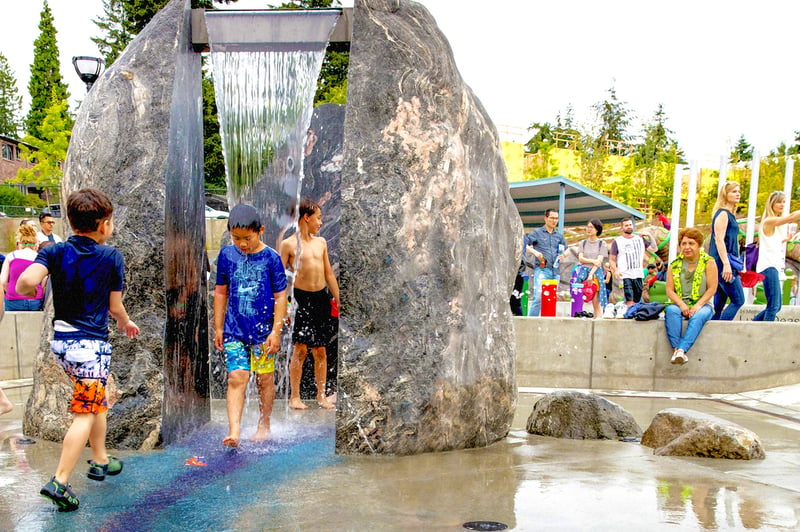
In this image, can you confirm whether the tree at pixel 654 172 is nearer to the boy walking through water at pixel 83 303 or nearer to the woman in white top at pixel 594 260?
the woman in white top at pixel 594 260

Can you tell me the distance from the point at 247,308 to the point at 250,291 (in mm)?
112

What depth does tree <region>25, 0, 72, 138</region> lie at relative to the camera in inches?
1961

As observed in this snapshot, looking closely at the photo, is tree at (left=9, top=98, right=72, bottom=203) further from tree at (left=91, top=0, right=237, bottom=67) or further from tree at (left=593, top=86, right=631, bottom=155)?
tree at (left=593, top=86, right=631, bottom=155)

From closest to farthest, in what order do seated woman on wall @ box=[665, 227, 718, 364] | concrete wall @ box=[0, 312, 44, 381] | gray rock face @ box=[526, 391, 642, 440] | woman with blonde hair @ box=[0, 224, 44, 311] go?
gray rock face @ box=[526, 391, 642, 440]
seated woman on wall @ box=[665, 227, 718, 364]
woman with blonde hair @ box=[0, 224, 44, 311]
concrete wall @ box=[0, 312, 44, 381]

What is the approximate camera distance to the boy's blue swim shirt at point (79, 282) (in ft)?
12.2

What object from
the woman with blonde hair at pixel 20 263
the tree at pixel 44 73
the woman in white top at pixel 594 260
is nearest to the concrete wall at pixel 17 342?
the woman with blonde hair at pixel 20 263

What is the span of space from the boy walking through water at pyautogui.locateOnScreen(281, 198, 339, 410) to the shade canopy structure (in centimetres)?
881

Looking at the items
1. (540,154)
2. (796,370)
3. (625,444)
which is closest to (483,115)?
(625,444)

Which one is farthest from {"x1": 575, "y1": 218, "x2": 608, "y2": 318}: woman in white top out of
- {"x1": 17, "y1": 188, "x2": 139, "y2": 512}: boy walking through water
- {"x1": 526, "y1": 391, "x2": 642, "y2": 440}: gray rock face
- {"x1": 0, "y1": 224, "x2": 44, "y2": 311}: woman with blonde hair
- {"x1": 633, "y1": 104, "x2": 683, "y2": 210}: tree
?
{"x1": 633, "y1": 104, "x2": 683, "y2": 210}: tree

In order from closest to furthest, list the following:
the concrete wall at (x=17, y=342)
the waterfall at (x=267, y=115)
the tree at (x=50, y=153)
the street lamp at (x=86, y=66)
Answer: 1. the waterfall at (x=267, y=115)
2. the concrete wall at (x=17, y=342)
3. the street lamp at (x=86, y=66)
4. the tree at (x=50, y=153)

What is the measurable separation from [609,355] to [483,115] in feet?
12.1

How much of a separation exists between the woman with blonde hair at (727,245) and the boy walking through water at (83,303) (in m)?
6.33

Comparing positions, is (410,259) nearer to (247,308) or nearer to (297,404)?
(247,308)

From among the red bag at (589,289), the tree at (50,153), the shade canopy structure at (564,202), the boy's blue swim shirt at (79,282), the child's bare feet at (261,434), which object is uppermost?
the tree at (50,153)
